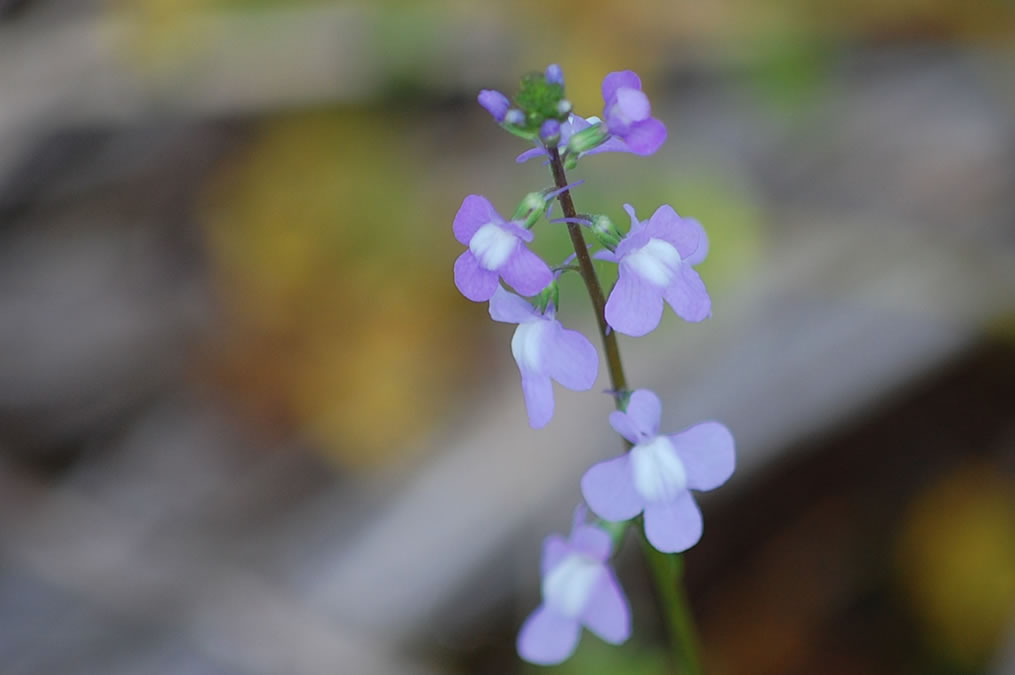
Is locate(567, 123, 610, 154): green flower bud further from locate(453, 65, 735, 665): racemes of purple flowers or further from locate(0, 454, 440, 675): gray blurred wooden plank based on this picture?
locate(0, 454, 440, 675): gray blurred wooden plank

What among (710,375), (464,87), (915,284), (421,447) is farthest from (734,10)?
(421,447)

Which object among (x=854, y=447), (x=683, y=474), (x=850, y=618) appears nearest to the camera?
(x=683, y=474)

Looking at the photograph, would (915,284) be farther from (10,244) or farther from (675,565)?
(10,244)

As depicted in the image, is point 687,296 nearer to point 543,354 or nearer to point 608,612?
point 543,354

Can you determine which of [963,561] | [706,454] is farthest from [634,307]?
[963,561]

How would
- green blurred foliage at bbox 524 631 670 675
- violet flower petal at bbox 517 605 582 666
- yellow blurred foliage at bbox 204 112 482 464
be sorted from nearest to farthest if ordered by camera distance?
violet flower petal at bbox 517 605 582 666 < green blurred foliage at bbox 524 631 670 675 < yellow blurred foliage at bbox 204 112 482 464

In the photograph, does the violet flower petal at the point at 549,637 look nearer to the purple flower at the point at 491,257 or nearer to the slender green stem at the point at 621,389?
the slender green stem at the point at 621,389

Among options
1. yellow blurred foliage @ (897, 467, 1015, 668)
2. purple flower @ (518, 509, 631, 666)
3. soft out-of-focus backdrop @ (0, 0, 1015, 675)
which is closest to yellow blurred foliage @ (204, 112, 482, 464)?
soft out-of-focus backdrop @ (0, 0, 1015, 675)
